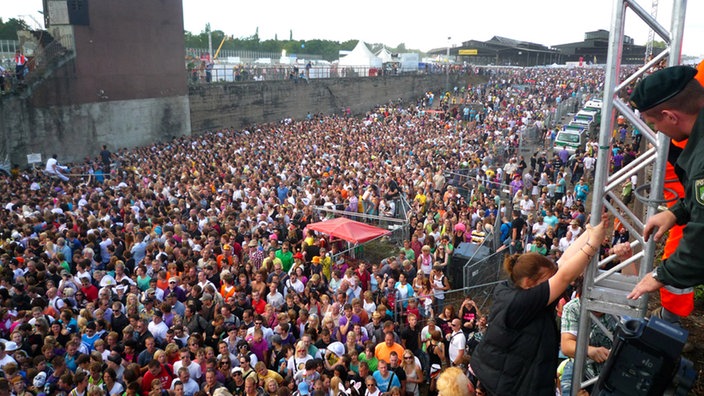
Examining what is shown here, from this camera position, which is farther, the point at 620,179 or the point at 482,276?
the point at 482,276

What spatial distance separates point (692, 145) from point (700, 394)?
4.44 metres

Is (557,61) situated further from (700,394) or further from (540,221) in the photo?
(700,394)

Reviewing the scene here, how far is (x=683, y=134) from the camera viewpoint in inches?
93.0

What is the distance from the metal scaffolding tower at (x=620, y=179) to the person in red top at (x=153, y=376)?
188 inches

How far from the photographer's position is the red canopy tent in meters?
10.8

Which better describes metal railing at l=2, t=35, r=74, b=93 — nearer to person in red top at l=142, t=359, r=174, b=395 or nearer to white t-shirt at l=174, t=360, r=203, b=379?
person in red top at l=142, t=359, r=174, b=395

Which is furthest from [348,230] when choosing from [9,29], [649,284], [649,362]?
[9,29]

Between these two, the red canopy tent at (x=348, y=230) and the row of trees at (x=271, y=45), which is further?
the row of trees at (x=271, y=45)

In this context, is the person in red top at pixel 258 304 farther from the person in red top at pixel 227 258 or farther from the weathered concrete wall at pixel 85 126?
the weathered concrete wall at pixel 85 126

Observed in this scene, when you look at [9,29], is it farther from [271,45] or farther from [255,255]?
[255,255]

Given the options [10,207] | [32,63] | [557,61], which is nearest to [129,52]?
[32,63]

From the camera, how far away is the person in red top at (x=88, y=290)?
28.1 ft

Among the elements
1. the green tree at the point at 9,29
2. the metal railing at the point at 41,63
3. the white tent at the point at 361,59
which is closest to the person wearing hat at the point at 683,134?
the metal railing at the point at 41,63

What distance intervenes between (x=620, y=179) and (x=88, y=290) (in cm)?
822
